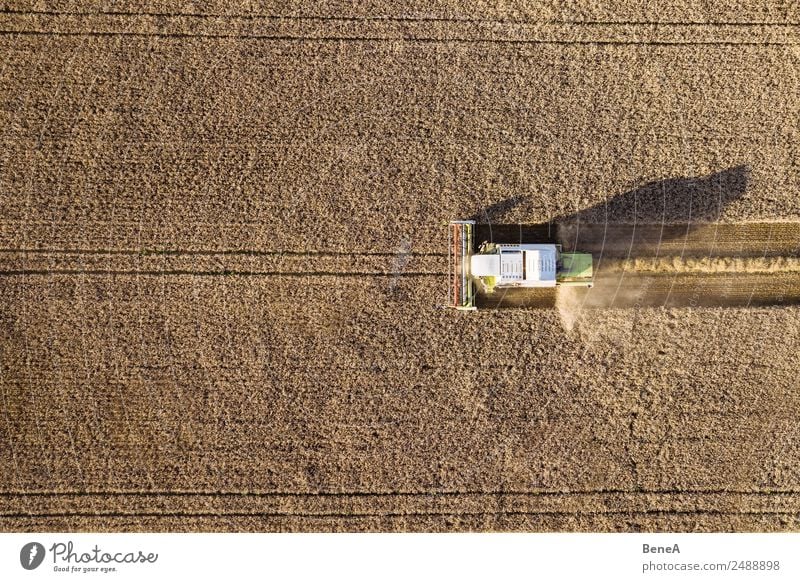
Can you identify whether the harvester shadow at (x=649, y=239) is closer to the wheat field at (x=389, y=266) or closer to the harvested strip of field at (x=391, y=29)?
the wheat field at (x=389, y=266)

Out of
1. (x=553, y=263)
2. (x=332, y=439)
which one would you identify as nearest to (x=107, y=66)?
(x=332, y=439)
